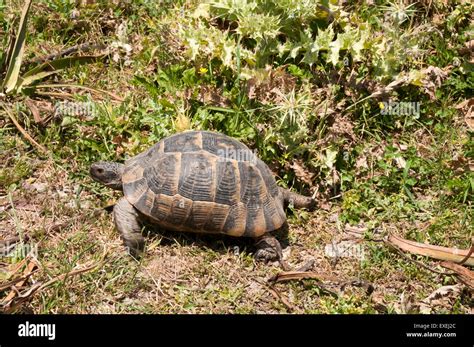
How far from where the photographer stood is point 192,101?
20.1 feet

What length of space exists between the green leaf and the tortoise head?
1611mm

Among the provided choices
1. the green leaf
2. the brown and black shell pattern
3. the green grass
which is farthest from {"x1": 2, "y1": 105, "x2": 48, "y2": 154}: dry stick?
the brown and black shell pattern

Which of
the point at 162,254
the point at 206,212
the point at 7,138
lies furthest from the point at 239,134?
the point at 7,138

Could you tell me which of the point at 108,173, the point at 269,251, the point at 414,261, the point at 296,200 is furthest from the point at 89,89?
the point at 414,261

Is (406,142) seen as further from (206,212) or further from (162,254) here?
(162,254)

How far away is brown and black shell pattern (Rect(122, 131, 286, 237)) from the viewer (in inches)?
201

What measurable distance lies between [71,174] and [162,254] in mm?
1375

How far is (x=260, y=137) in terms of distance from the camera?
19.3 feet

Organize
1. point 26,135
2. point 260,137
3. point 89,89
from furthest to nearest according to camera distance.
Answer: point 89,89
point 26,135
point 260,137

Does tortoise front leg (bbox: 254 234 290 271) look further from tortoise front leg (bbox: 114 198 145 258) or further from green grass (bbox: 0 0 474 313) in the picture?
tortoise front leg (bbox: 114 198 145 258)

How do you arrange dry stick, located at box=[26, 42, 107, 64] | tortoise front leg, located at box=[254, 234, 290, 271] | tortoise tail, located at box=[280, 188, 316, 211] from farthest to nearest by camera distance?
dry stick, located at box=[26, 42, 107, 64]
tortoise tail, located at box=[280, 188, 316, 211]
tortoise front leg, located at box=[254, 234, 290, 271]

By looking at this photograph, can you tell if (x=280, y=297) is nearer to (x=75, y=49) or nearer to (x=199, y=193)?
(x=199, y=193)

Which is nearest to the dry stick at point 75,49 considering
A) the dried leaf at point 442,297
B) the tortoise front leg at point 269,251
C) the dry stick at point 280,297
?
the tortoise front leg at point 269,251

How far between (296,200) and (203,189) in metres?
1.06
